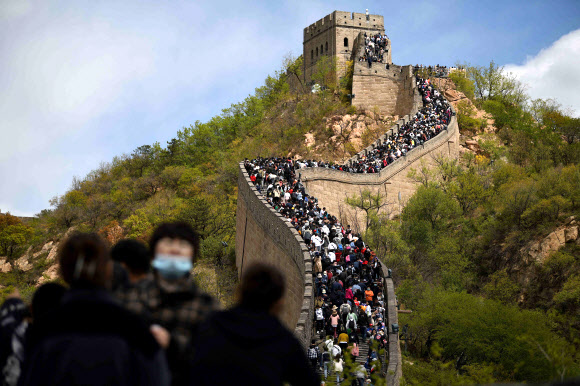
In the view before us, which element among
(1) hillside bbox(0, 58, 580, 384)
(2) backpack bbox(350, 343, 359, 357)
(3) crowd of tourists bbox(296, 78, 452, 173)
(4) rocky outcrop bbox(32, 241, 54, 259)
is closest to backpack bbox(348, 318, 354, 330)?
(2) backpack bbox(350, 343, 359, 357)

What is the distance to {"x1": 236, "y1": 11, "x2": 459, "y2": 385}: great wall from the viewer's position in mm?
17281

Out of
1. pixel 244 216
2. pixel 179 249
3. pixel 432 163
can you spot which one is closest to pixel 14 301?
A: pixel 179 249

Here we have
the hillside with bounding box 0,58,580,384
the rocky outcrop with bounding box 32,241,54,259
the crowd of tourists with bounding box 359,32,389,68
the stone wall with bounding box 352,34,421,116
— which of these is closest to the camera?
the hillside with bounding box 0,58,580,384

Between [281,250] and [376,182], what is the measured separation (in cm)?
1578

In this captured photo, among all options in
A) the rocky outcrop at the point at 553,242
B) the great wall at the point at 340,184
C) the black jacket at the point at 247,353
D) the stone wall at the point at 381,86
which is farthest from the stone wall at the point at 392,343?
the stone wall at the point at 381,86

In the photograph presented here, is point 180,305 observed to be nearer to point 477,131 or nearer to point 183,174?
point 477,131

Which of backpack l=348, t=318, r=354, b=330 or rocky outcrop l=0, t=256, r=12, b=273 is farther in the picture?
rocky outcrop l=0, t=256, r=12, b=273

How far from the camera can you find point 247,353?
281 centimetres

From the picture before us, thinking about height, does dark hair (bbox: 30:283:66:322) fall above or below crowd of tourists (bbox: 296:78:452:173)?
below

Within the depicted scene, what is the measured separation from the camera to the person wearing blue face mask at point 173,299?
9.87 ft

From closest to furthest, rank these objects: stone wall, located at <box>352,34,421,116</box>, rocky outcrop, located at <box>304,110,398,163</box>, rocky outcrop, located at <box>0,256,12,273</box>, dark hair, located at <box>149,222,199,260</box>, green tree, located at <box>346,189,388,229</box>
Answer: dark hair, located at <box>149,222,199,260</box>
green tree, located at <box>346,189,388,229</box>
rocky outcrop, located at <box>304,110,398,163</box>
stone wall, located at <box>352,34,421,116</box>
rocky outcrop, located at <box>0,256,12,273</box>

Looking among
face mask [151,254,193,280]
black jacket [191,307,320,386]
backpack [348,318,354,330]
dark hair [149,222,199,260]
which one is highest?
dark hair [149,222,199,260]

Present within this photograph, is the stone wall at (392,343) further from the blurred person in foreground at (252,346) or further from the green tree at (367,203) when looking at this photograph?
the green tree at (367,203)

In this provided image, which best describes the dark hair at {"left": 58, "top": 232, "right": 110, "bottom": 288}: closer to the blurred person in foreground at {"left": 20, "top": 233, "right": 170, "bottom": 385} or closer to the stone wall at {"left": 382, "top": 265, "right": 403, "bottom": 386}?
the blurred person in foreground at {"left": 20, "top": 233, "right": 170, "bottom": 385}
